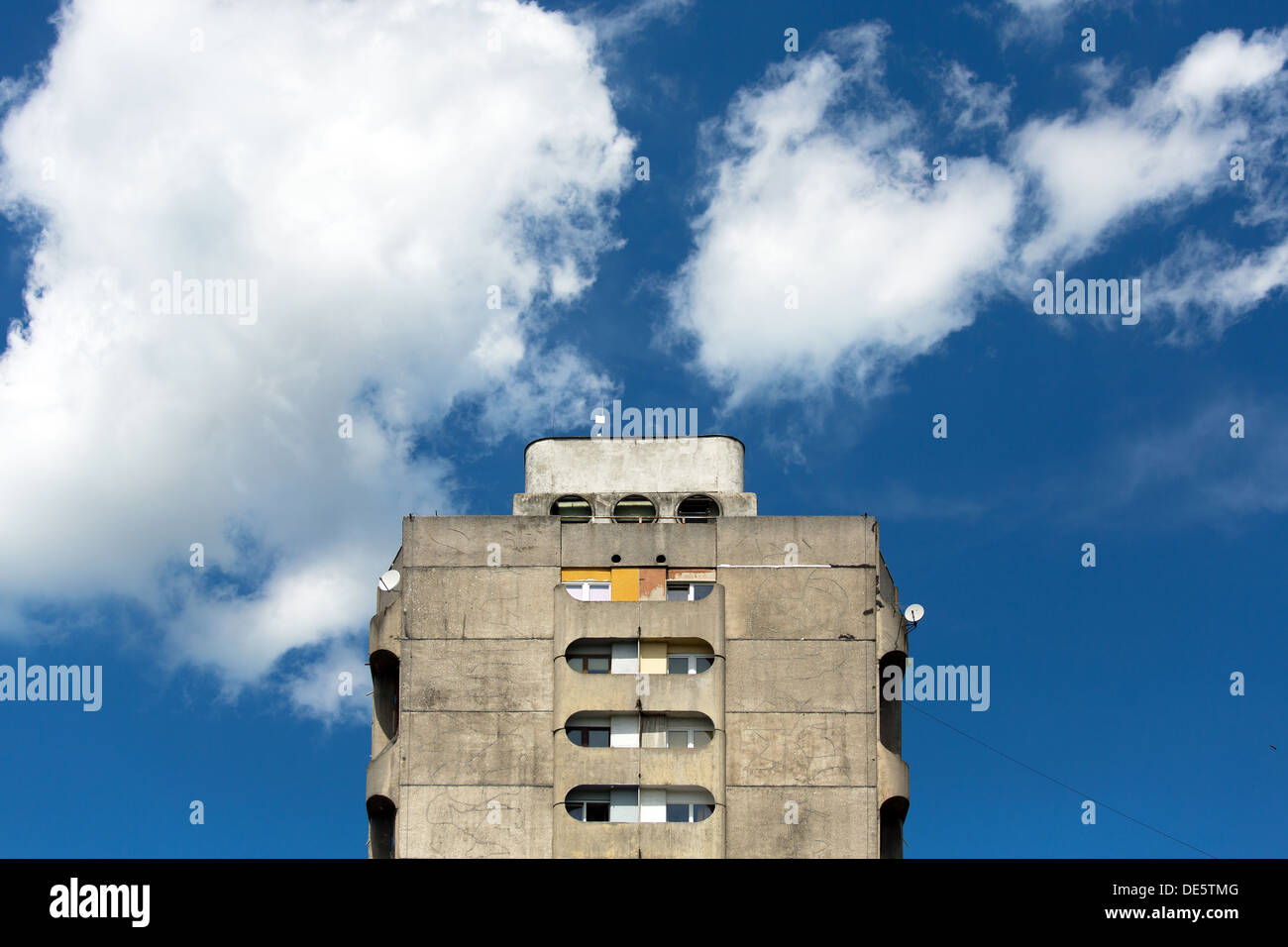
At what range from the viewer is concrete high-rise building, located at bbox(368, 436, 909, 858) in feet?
225

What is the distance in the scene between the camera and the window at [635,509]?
77625 millimetres

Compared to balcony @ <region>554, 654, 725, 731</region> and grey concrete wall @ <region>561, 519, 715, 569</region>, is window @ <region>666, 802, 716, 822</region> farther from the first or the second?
grey concrete wall @ <region>561, 519, 715, 569</region>

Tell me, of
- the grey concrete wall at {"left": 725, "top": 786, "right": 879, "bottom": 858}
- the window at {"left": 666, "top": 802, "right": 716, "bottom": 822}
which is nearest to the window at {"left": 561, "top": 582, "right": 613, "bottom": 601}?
the window at {"left": 666, "top": 802, "right": 716, "bottom": 822}

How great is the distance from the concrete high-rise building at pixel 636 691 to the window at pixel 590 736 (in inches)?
3.4

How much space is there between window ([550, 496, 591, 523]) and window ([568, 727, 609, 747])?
36.5 ft

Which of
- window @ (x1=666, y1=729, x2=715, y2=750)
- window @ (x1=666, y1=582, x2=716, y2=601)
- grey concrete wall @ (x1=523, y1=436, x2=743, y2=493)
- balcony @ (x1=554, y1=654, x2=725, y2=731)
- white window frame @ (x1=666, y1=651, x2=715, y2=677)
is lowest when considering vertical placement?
window @ (x1=666, y1=729, x2=715, y2=750)

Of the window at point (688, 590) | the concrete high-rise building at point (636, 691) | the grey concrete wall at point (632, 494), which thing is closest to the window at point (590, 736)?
the concrete high-rise building at point (636, 691)

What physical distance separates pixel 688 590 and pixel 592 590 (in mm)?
3877

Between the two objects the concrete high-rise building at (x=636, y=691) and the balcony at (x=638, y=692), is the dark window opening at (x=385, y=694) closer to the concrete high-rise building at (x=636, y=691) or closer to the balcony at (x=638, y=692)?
the concrete high-rise building at (x=636, y=691)

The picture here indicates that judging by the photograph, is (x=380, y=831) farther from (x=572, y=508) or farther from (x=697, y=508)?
(x=697, y=508)
